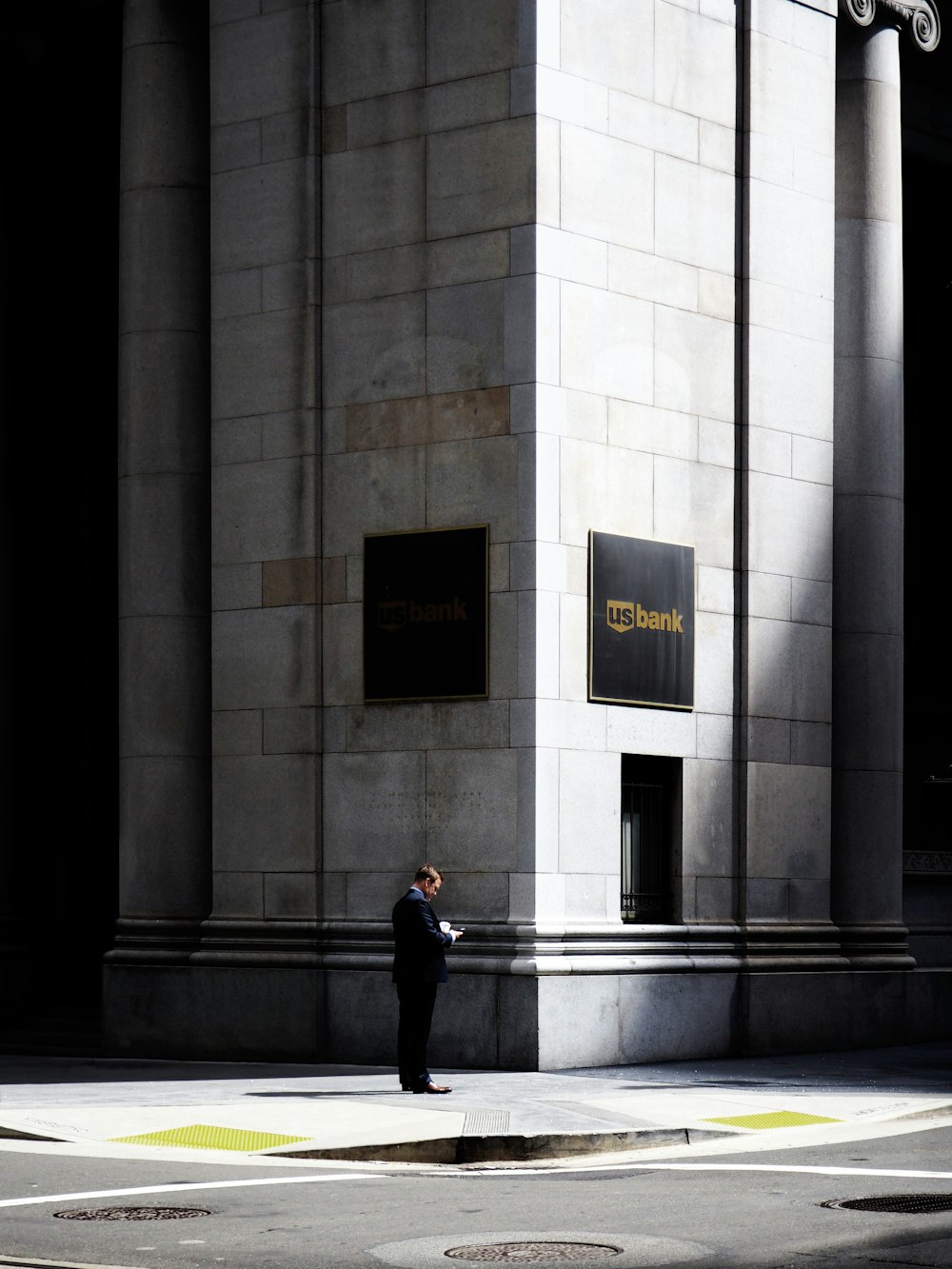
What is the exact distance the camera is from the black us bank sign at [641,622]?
22.1 metres

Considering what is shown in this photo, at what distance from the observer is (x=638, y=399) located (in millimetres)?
22828

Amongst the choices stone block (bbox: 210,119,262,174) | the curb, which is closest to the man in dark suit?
the curb

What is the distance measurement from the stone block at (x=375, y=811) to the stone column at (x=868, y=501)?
234 inches

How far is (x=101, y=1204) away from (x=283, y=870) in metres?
10.4

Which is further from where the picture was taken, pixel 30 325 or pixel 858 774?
pixel 30 325

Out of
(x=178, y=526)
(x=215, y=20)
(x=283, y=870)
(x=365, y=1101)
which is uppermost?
(x=215, y=20)

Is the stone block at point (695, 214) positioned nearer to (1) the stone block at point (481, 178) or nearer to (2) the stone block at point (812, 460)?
(1) the stone block at point (481, 178)

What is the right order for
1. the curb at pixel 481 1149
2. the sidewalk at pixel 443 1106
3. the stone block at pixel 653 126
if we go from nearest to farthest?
the curb at pixel 481 1149, the sidewalk at pixel 443 1106, the stone block at pixel 653 126

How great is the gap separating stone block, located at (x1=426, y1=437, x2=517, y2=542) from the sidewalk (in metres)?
5.39

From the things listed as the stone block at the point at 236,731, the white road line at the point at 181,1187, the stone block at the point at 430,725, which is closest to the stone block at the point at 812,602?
the stone block at the point at 430,725

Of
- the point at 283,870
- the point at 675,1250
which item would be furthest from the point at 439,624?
the point at 675,1250

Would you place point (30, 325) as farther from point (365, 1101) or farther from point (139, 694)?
point (365, 1101)

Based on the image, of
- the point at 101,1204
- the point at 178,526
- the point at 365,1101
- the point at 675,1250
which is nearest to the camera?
the point at 675,1250

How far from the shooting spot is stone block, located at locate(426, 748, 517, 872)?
2142 cm
